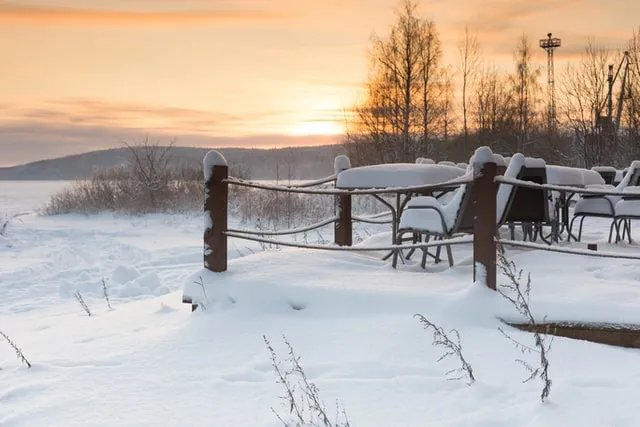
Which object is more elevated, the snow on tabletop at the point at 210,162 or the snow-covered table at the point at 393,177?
the snow on tabletop at the point at 210,162

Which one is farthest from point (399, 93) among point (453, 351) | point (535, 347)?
point (453, 351)

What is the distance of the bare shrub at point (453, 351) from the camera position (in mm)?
3263

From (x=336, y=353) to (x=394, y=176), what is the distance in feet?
6.94

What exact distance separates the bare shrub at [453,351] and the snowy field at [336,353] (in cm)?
6

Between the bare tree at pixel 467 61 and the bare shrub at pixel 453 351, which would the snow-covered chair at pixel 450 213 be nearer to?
the bare shrub at pixel 453 351

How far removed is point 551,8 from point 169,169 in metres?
12.9

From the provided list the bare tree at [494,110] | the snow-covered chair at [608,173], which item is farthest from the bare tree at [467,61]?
the snow-covered chair at [608,173]

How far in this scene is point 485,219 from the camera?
4078 mm

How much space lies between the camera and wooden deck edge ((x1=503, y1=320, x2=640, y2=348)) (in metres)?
3.62

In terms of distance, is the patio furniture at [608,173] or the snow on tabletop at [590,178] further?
the patio furniture at [608,173]

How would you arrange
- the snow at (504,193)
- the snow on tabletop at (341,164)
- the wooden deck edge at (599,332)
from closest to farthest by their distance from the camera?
the wooden deck edge at (599,332) → the snow at (504,193) → the snow on tabletop at (341,164)

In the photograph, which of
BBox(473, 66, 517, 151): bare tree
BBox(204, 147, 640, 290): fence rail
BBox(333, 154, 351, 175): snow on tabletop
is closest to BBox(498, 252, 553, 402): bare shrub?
BBox(204, 147, 640, 290): fence rail

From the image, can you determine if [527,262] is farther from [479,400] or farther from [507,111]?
[507,111]

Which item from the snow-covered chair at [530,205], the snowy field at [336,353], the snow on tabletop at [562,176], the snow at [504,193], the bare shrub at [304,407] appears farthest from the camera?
the snow on tabletop at [562,176]
